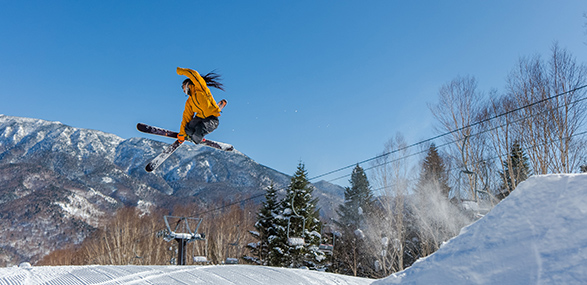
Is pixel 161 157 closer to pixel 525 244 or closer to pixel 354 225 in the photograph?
pixel 525 244

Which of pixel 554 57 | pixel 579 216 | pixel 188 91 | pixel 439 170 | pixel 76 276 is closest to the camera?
pixel 579 216

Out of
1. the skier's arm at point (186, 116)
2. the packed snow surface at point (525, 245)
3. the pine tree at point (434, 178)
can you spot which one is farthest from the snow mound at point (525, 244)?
the pine tree at point (434, 178)

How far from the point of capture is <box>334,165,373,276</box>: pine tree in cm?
2125

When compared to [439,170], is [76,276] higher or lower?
lower

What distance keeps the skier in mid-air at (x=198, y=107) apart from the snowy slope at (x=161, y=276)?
2118 mm

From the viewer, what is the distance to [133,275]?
5.18m

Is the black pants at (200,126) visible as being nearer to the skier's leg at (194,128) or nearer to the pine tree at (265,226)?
the skier's leg at (194,128)

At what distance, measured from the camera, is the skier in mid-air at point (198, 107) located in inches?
154

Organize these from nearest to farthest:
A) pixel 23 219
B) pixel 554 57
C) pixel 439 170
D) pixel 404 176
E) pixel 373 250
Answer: pixel 554 57, pixel 404 176, pixel 373 250, pixel 439 170, pixel 23 219

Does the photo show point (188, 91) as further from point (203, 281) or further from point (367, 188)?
point (367, 188)

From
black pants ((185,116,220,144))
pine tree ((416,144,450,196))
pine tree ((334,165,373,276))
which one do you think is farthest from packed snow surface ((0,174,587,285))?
pine tree ((334,165,373,276))

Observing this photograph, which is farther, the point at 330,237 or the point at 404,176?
the point at 330,237

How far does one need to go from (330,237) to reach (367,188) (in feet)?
23.1

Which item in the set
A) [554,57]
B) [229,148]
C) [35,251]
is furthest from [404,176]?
[35,251]
